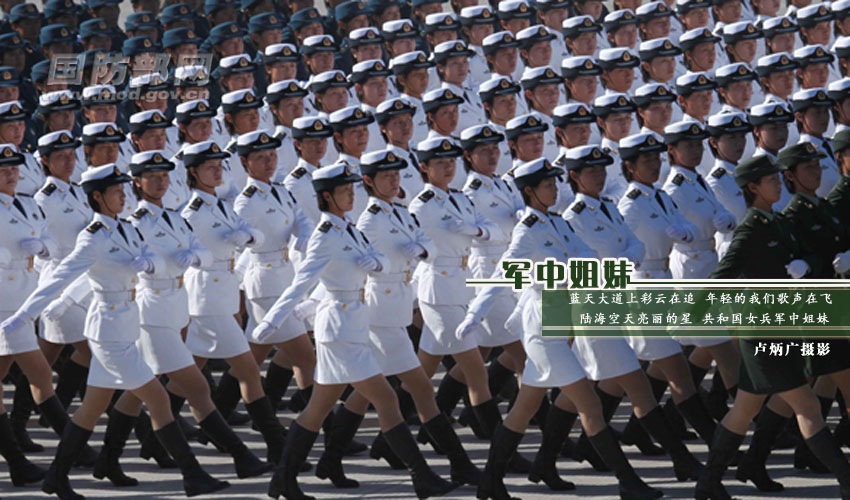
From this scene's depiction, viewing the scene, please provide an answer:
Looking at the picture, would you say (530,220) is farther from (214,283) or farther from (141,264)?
(214,283)

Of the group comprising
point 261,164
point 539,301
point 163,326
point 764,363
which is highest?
point 764,363

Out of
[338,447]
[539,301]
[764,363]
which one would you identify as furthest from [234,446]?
[764,363]

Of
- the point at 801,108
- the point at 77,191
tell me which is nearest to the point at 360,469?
the point at 77,191

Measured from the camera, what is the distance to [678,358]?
420 inches

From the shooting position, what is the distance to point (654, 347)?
1064 cm

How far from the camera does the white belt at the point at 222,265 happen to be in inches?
463

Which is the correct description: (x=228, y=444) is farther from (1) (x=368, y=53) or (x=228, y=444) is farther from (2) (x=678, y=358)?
(1) (x=368, y=53)

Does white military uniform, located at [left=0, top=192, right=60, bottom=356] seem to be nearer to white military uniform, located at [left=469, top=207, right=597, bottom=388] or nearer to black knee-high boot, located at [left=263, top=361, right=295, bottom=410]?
black knee-high boot, located at [left=263, top=361, right=295, bottom=410]

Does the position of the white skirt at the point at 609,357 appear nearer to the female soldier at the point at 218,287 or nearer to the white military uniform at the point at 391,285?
the white military uniform at the point at 391,285

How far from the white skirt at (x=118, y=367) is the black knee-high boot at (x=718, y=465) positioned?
3.10 m

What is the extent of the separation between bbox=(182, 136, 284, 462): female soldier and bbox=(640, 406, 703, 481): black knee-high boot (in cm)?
236

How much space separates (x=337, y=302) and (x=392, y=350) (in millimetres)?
532

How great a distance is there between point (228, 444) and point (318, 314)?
1.02 metres

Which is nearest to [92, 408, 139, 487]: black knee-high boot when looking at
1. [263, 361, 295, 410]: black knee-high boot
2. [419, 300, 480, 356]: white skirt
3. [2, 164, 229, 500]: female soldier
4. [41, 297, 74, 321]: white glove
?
[2, 164, 229, 500]: female soldier
